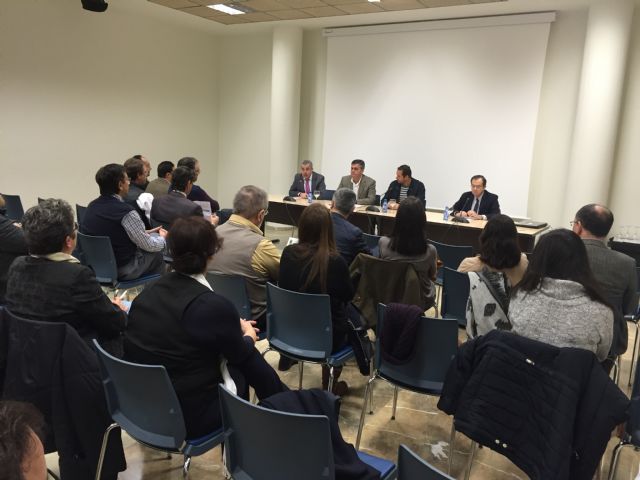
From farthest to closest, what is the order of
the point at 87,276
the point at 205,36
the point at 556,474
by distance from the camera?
the point at 205,36
the point at 87,276
the point at 556,474

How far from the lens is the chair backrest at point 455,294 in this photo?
3143mm

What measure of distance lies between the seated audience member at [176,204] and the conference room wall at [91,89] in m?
3.50

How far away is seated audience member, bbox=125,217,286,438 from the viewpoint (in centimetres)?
173

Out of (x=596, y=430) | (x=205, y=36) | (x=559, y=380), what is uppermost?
(x=205, y=36)

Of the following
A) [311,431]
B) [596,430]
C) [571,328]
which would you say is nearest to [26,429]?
[311,431]

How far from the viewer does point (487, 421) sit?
5.98ft

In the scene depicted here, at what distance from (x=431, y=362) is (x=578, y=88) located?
5.42m

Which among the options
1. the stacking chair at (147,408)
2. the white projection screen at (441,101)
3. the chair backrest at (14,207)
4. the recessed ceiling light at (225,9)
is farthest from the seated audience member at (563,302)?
the recessed ceiling light at (225,9)

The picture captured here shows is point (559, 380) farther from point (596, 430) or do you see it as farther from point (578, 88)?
point (578, 88)

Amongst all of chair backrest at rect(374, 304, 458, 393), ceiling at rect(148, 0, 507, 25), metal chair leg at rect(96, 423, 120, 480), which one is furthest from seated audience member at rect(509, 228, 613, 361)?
ceiling at rect(148, 0, 507, 25)

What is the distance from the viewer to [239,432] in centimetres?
157

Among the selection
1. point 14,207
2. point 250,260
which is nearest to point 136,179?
point 14,207

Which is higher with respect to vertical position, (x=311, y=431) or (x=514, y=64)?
(x=514, y=64)

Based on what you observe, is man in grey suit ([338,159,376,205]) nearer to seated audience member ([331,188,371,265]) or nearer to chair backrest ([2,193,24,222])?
seated audience member ([331,188,371,265])
